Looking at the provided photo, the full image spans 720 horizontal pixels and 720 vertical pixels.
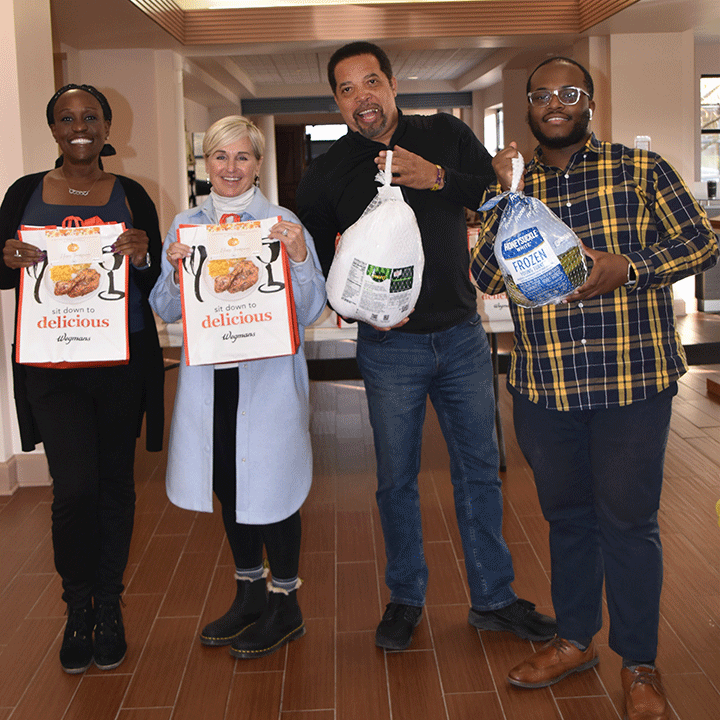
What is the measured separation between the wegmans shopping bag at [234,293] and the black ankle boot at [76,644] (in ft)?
2.78

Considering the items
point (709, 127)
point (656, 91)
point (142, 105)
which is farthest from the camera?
point (709, 127)

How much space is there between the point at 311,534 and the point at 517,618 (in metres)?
1.11

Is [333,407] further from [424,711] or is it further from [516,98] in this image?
[516,98]

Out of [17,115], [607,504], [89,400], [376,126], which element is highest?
[17,115]

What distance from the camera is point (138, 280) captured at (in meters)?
2.21

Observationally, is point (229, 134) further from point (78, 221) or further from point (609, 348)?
point (609, 348)

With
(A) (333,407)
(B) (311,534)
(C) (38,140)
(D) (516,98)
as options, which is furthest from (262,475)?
(D) (516,98)

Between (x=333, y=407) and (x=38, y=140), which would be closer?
(x=38, y=140)

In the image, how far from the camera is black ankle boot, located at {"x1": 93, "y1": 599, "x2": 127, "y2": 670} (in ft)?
7.49

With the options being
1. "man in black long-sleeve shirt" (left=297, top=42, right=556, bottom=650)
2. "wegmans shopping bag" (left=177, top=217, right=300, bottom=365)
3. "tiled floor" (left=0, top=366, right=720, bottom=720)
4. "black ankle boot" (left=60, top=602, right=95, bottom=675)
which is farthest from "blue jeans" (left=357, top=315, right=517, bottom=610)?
"black ankle boot" (left=60, top=602, right=95, bottom=675)

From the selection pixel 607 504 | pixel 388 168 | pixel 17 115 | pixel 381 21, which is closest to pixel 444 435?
pixel 607 504

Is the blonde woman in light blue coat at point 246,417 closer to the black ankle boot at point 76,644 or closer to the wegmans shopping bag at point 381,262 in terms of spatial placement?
the wegmans shopping bag at point 381,262

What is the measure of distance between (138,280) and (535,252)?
110 cm

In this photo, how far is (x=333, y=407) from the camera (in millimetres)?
5461
